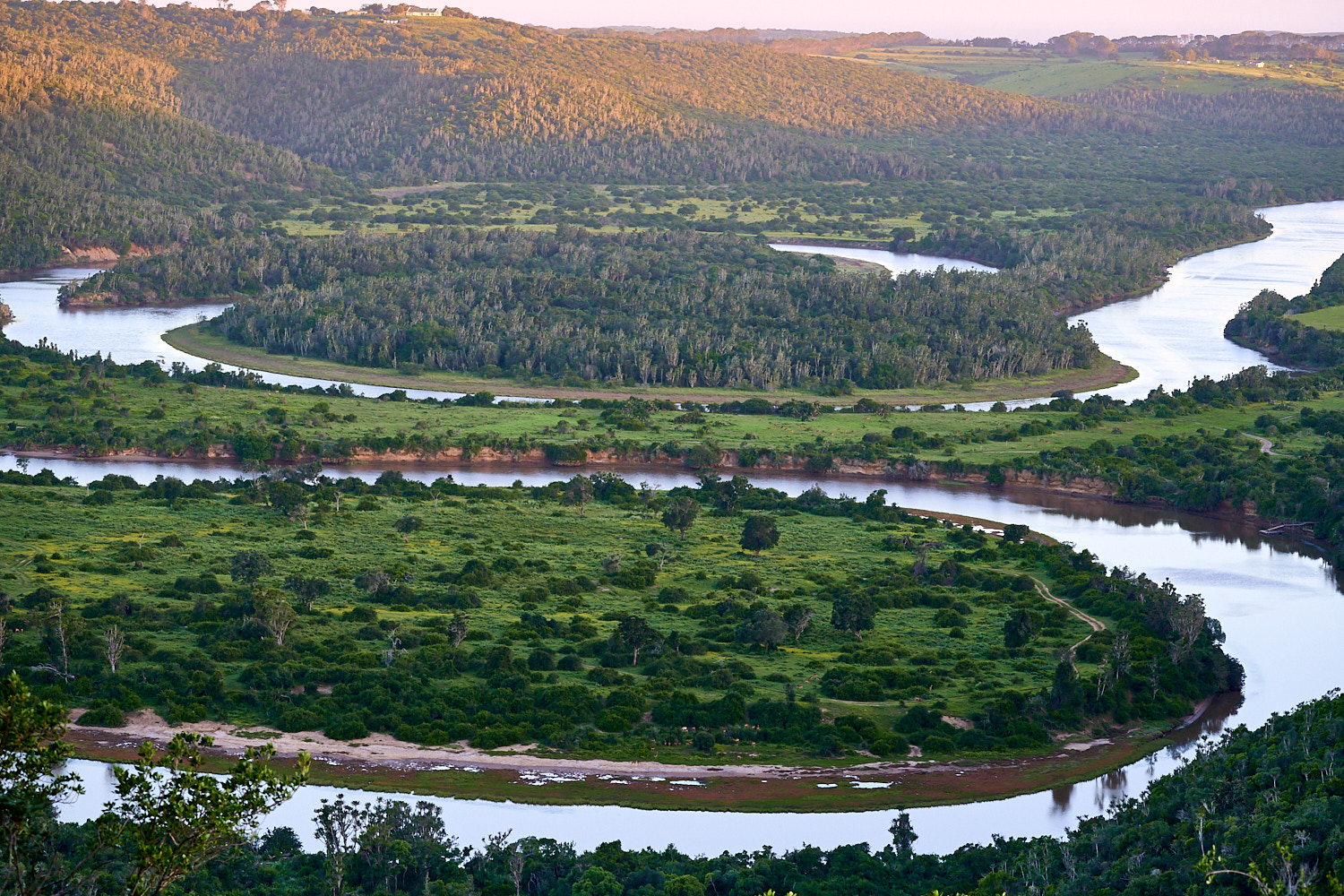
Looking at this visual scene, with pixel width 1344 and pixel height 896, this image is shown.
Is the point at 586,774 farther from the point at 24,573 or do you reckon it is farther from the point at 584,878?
the point at 24,573

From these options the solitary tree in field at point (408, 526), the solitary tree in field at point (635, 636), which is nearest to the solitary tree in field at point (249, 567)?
the solitary tree in field at point (408, 526)

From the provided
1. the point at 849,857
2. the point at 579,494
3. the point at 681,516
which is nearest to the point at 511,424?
the point at 579,494

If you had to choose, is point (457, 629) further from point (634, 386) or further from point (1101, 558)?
point (634, 386)

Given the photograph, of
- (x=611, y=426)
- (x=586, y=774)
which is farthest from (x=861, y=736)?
(x=611, y=426)

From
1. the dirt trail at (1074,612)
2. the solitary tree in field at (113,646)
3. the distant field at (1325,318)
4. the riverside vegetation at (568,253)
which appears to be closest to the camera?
the solitary tree in field at (113,646)

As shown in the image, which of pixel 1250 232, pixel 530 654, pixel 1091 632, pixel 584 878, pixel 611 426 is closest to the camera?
pixel 584 878

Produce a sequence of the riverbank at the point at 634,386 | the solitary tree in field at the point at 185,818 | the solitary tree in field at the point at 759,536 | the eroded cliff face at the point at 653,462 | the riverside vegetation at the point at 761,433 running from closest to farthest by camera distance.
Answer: the solitary tree in field at the point at 185,818 → the solitary tree in field at the point at 759,536 → the riverside vegetation at the point at 761,433 → the eroded cliff face at the point at 653,462 → the riverbank at the point at 634,386

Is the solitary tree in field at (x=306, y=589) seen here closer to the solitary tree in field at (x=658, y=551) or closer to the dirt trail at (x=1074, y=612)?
the solitary tree in field at (x=658, y=551)
